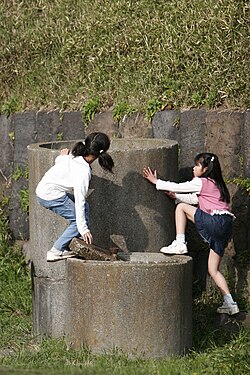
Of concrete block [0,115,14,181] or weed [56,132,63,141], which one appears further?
Answer: concrete block [0,115,14,181]

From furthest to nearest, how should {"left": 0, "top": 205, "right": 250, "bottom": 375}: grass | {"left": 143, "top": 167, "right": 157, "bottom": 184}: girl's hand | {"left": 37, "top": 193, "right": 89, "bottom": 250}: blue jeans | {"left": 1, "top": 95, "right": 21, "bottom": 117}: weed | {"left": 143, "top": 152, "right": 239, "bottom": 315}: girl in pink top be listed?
{"left": 1, "top": 95, "right": 21, "bottom": 117}: weed → {"left": 143, "top": 152, "right": 239, "bottom": 315}: girl in pink top → {"left": 143, "top": 167, "right": 157, "bottom": 184}: girl's hand → {"left": 37, "top": 193, "right": 89, "bottom": 250}: blue jeans → {"left": 0, "top": 205, "right": 250, "bottom": 375}: grass

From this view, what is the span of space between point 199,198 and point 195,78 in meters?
1.66

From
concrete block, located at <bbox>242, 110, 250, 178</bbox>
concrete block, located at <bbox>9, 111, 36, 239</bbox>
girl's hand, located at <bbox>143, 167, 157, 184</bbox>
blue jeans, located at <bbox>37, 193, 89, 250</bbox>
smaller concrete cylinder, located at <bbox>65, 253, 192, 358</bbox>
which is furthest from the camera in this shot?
concrete block, located at <bbox>9, 111, 36, 239</bbox>

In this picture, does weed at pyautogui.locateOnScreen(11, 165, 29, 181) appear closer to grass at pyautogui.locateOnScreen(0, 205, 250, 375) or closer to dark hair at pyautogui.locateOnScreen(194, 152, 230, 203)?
grass at pyautogui.locateOnScreen(0, 205, 250, 375)

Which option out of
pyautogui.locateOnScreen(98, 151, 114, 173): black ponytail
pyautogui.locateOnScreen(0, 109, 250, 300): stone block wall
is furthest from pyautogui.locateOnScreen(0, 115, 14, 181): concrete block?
pyautogui.locateOnScreen(98, 151, 114, 173): black ponytail

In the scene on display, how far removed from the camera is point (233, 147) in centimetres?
823

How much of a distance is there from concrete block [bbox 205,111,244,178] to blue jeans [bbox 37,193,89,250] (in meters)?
1.63

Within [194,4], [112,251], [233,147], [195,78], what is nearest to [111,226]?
[112,251]

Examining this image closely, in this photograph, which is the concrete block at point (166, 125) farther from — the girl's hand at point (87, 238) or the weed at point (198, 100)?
the girl's hand at point (87, 238)

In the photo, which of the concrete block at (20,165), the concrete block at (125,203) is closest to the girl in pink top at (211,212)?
the concrete block at (125,203)

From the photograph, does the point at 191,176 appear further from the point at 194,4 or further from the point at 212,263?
the point at 194,4

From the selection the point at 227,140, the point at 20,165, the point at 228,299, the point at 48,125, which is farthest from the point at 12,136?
the point at 228,299

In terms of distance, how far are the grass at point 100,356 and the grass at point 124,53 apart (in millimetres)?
2006

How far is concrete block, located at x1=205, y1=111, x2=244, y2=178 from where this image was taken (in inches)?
324
